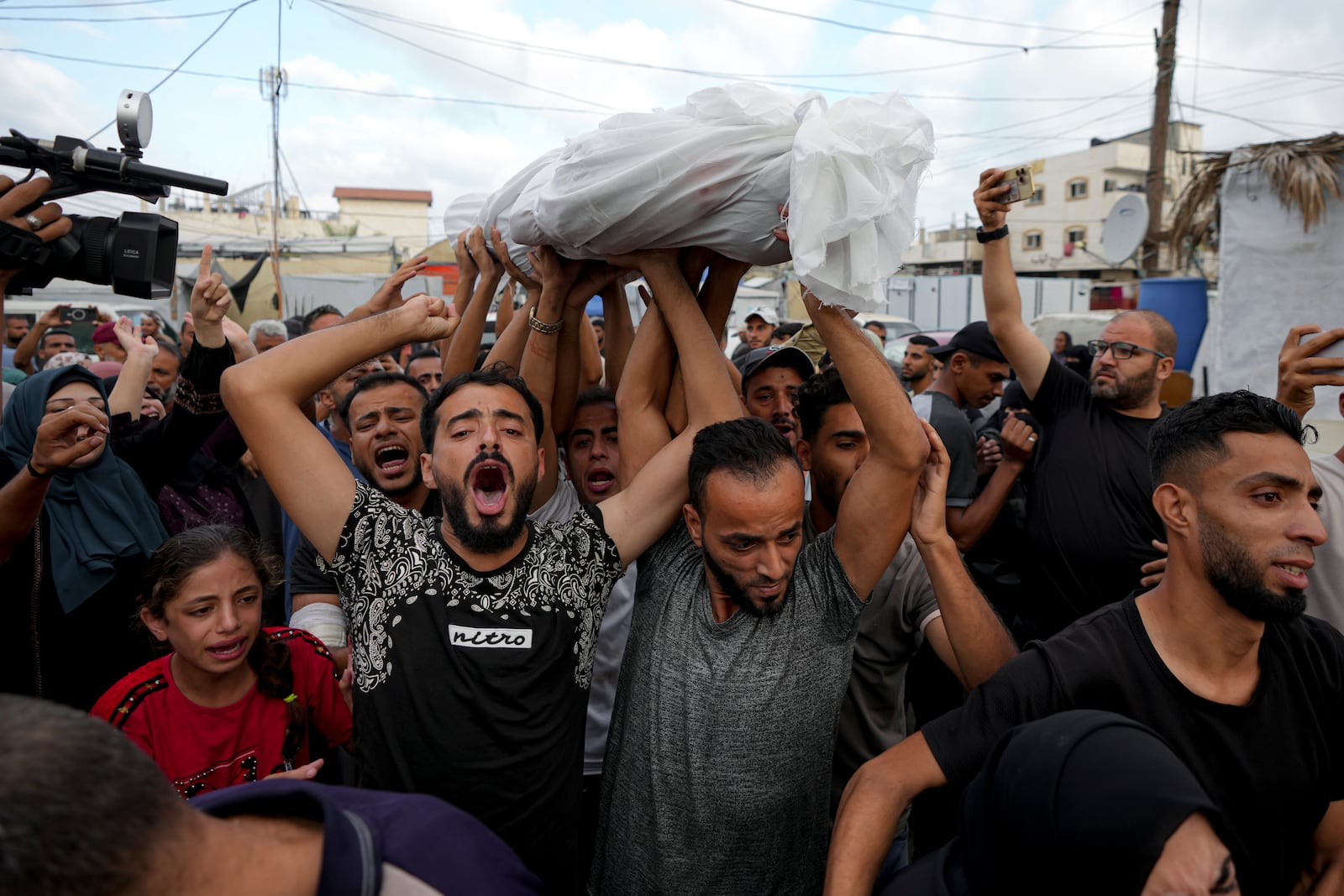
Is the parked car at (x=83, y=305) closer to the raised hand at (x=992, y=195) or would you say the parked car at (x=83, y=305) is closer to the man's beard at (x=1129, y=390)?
the raised hand at (x=992, y=195)

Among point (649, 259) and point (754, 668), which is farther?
point (649, 259)

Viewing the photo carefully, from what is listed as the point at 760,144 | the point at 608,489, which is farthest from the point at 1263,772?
the point at 608,489

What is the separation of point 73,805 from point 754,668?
130 cm

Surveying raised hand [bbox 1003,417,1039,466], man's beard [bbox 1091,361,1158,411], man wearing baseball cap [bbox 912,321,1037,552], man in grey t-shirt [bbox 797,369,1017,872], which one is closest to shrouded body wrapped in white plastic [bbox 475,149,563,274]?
man in grey t-shirt [bbox 797,369,1017,872]

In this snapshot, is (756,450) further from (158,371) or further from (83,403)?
(158,371)

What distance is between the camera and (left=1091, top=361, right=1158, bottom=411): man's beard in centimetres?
325

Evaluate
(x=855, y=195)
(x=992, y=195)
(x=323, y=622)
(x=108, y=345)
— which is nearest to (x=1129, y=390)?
(x=992, y=195)

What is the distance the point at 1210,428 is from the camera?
176 cm

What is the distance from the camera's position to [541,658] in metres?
1.90

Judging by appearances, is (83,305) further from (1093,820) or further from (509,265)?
(1093,820)

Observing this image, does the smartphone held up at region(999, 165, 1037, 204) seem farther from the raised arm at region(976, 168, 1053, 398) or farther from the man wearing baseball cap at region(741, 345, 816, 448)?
the man wearing baseball cap at region(741, 345, 816, 448)

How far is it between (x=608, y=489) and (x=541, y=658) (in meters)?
1.14

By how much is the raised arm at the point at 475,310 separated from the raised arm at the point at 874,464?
5.51 ft

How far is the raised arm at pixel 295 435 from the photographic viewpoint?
194cm
